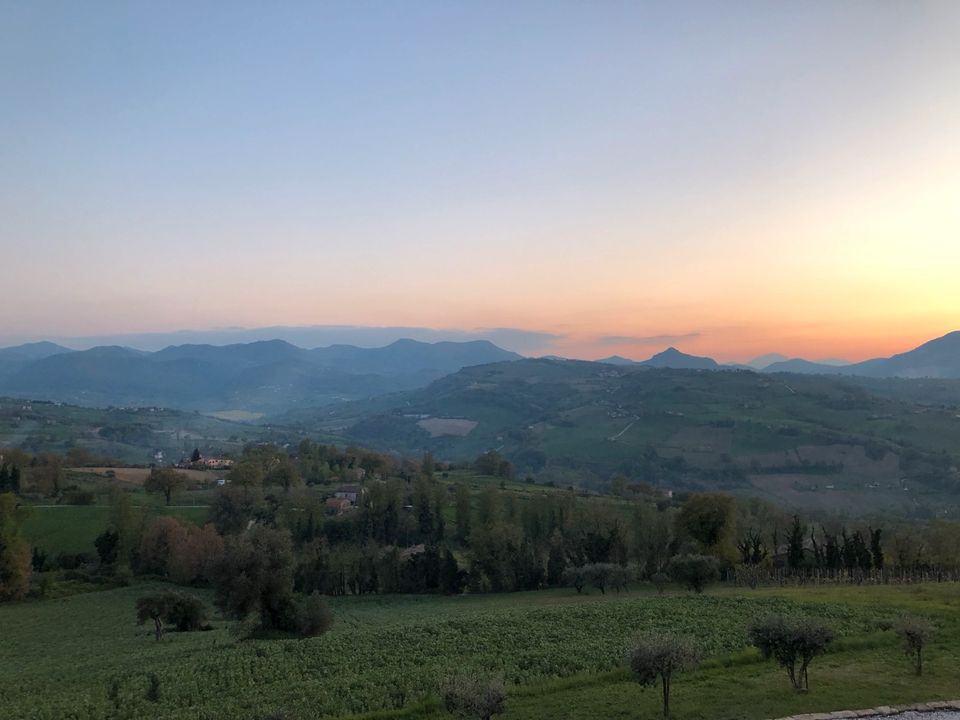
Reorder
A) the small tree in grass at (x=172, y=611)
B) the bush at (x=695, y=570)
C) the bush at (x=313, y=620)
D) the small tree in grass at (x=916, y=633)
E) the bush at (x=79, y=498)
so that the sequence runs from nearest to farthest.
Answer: the small tree in grass at (x=916, y=633) → the bush at (x=313, y=620) → the small tree in grass at (x=172, y=611) → the bush at (x=695, y=570) → the bush at (x=79, y=498)

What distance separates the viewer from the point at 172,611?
52.3 metres

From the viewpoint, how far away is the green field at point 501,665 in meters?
24.4

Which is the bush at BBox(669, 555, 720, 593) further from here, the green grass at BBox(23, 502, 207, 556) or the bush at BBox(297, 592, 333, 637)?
the green grass at BBox(23, 502, 207, 556)

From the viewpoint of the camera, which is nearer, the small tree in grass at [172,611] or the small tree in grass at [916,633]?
the small tree in grass at [916,633]

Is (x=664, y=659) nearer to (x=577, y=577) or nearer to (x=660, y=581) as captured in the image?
(x=660, y=581)

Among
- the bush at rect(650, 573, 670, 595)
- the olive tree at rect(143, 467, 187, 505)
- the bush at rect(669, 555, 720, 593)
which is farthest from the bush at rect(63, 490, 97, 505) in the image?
the bush at rect(669, 555, 720, 593)

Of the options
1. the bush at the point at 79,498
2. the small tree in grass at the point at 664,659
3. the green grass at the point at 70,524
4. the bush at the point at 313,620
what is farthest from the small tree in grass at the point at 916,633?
the bush at the point at 79,498

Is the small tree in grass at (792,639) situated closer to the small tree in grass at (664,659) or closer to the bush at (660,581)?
the small tree in grass at (664,659)

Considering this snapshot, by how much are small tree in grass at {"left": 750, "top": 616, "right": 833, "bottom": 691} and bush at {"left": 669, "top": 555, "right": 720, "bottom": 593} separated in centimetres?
3542

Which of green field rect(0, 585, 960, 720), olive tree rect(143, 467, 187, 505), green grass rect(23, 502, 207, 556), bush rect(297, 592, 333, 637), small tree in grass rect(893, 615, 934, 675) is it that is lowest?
green grass rect(23, 502, 207, 556)

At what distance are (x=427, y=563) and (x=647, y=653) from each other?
61904 millimetres

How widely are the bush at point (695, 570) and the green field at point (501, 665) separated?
20.0 ft

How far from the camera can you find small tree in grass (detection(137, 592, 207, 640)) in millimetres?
49684

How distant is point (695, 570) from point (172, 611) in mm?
47110
